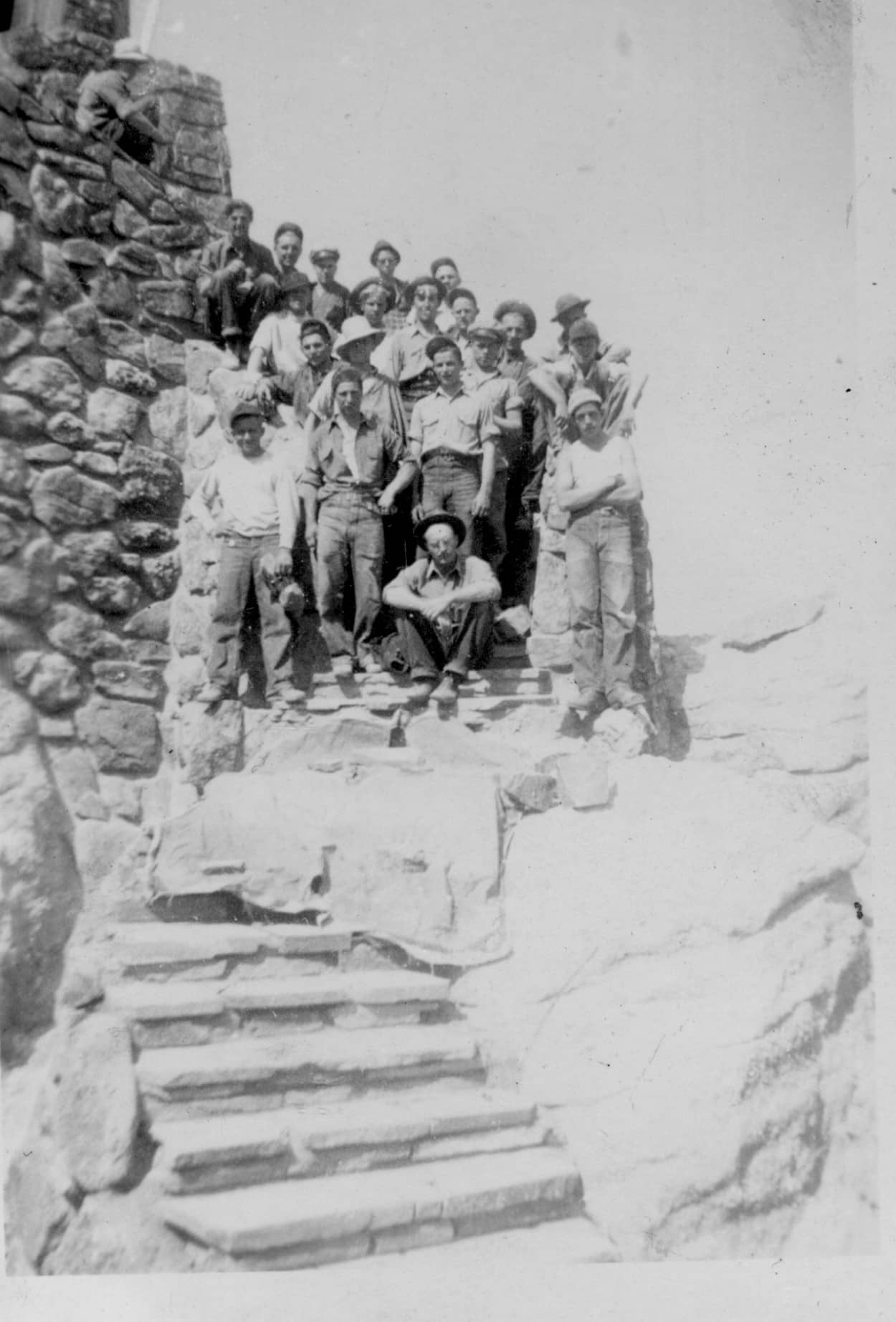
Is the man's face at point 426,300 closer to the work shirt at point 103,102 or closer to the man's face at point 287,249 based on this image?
the man's face at point 287,249

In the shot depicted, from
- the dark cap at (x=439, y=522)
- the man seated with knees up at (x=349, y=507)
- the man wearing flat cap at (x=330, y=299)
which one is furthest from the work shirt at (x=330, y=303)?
the dark cap at (x=439, y=522)

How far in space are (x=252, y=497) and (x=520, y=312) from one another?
68.9 inches

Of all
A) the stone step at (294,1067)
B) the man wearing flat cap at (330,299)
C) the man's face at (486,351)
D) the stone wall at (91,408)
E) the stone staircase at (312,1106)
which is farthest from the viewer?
the man wearing flat cap at (330,299)

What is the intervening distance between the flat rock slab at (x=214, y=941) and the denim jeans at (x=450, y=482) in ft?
7.31

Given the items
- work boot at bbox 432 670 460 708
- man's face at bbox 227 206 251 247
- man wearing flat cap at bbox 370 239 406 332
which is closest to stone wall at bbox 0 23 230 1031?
man's face at bbox 227 206 251 247

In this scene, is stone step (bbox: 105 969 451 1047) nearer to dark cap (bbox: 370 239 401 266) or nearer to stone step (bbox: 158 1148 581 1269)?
stone step (bbox: 158 1148 581 1269)

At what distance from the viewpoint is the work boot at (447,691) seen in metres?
5.09

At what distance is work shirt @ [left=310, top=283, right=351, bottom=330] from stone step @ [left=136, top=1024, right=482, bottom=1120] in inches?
150

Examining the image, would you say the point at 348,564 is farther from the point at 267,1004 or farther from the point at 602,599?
the point at 267,1004

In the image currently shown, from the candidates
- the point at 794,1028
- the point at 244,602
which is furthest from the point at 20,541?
the point at 794,1028

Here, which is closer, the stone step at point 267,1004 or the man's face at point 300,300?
the stone step at point 267,1004

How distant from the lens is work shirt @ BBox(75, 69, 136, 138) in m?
5.21

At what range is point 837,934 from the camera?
13.5 feet

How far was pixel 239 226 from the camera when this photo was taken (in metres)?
5.57
